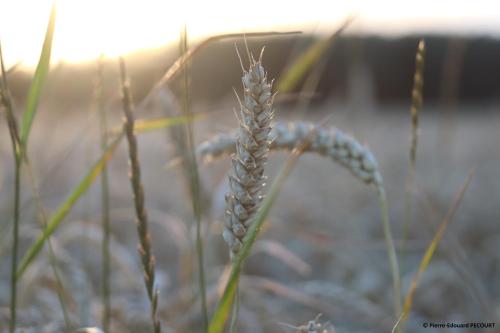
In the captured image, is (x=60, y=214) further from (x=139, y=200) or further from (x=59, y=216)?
(x=139, y=200)

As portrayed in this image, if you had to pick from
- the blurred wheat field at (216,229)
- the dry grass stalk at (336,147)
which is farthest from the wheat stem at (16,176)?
the dry grass stalk at (336,147)

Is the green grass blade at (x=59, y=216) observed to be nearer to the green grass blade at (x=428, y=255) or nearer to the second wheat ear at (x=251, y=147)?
the second wheat ear at (x=251, y=147)

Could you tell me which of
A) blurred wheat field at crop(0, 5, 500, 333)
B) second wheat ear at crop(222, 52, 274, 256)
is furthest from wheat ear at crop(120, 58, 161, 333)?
second wheat ear at crop(222, 52, 274, 256)

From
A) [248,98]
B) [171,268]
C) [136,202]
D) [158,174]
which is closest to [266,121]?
[248,98]

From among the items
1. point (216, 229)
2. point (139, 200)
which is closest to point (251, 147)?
point (139, 200)

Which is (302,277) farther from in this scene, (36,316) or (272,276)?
(36,316)

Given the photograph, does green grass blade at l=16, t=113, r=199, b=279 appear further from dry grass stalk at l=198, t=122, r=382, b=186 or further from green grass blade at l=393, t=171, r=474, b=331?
green grass blade at l=393, t=171, r=474, b=331
